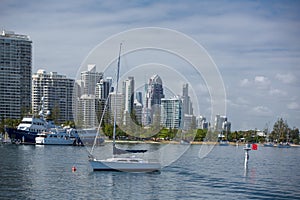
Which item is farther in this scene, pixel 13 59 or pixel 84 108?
pixel 13 59

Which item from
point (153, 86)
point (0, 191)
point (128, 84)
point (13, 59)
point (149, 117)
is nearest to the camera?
point (0, 191)

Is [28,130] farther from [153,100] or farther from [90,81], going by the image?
[153,100]

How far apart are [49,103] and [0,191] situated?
106 metres

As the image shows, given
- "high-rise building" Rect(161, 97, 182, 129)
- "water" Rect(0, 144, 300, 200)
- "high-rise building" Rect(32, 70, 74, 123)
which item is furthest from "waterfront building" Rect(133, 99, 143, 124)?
"high-rise building" Rect(32, 70, 74, 123)

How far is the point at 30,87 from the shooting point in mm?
131000

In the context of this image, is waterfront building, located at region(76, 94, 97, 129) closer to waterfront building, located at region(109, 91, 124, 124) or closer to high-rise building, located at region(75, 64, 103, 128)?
high-rise building, located at region(75, 64, 103, 128)

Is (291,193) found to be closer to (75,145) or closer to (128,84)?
(128,84)

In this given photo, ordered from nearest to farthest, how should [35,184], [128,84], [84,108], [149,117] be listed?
[35,184] → [128,84] → [149,117] → [84,108]

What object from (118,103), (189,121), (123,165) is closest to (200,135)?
(189,121)

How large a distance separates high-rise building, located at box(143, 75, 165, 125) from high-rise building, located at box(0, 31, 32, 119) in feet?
234

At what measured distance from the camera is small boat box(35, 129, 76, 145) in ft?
279

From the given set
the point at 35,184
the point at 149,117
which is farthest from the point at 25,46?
the point at 35,184

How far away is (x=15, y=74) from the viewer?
422 feet

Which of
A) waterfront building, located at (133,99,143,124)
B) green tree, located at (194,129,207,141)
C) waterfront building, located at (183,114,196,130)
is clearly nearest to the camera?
waterfront building, located at (183,114,196,130)
